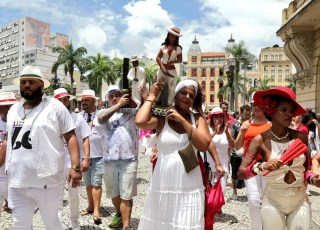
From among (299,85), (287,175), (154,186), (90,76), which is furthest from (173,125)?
(90,76)

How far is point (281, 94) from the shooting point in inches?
133

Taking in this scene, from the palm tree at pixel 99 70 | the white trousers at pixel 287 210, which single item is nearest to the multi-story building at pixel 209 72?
the palm tree at pixel 99 70

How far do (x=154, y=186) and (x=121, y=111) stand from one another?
234 centimetres

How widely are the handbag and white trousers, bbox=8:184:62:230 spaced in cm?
137

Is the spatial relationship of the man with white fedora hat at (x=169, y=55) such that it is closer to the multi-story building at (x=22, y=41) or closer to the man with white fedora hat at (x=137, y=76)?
the man with white fedora hat at (x=137, y=76)

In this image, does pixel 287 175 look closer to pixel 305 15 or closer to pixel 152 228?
pixel 152 228

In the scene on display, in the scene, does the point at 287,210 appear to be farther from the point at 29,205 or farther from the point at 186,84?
the point at 29,205

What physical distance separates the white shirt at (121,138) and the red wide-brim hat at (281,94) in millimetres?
2623

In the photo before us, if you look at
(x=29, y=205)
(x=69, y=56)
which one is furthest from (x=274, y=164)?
(x=69, y=56)

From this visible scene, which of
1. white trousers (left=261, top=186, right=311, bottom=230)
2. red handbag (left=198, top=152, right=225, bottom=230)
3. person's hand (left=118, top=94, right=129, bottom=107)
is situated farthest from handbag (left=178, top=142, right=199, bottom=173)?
person's hand (left=118, top=94, right=129, bottom=107)

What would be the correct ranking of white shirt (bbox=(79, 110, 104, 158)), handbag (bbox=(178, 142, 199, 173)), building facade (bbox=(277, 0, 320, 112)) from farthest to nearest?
building facade (bbox=(277, 0, 320, 112))
white shirt (bbox=(79, 110, 104, 158))
handbag (bbox=(178, 142, 199, 173))

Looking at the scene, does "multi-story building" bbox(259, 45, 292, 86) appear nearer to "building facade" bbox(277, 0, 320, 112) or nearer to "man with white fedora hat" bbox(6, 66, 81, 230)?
"building facade" bbox(277, 0, 320, 112)

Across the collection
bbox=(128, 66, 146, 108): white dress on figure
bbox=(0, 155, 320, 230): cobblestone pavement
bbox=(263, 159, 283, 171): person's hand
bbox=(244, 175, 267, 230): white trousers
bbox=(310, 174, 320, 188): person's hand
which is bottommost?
bbox=(0, 155, 320, 230): cobblestone pavement

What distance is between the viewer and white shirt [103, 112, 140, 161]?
226 inches
